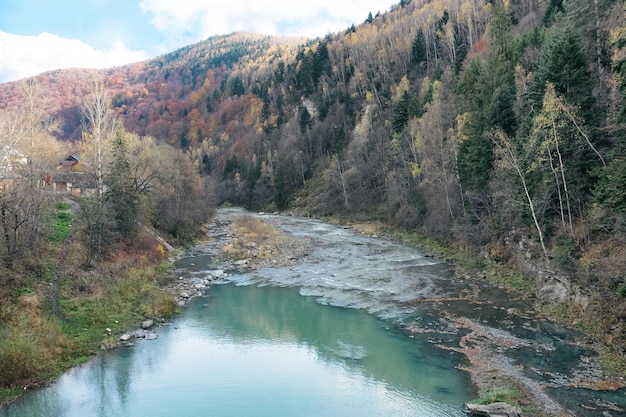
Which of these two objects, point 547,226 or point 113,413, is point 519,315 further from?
point 113,413

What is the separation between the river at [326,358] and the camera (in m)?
13.0

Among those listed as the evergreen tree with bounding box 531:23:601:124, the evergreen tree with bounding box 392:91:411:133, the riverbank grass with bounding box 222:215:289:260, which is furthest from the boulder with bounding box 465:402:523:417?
the evergreen tree with bounding box 392:91:411:133

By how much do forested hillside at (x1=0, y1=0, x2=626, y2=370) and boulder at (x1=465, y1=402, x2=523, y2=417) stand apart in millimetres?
6536

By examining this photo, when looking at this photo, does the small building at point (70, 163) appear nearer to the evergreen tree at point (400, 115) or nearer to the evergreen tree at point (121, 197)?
the evergreen tree at point (121, 197)

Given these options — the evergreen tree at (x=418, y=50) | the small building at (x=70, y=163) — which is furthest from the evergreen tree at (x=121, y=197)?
the evergreen tree at (x=418, y=50)

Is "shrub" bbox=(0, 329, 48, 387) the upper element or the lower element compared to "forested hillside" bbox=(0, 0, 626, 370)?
lower

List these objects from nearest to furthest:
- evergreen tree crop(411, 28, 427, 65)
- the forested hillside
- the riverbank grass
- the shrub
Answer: the shrub, the forested hillside, the riverbank grass, evergreen tree crop(411, 28, 427, 65)

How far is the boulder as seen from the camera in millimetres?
11680

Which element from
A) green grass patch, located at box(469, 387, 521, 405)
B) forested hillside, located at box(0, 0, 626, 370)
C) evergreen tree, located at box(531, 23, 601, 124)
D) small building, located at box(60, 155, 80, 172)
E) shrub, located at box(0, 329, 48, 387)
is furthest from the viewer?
small building, located at box(60, 155, 80, 172)

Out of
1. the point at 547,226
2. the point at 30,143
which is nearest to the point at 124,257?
the point at 30,143

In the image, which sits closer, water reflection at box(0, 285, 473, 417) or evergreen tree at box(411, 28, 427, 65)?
water reflection at box(0, 285, 473, 417)

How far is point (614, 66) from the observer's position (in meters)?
17.4

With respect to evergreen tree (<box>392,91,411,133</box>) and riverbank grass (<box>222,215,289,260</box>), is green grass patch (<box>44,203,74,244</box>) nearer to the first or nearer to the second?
riverbank grass (<box>222,215,289,260</box>)

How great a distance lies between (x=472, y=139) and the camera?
A: 3306 cm
